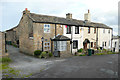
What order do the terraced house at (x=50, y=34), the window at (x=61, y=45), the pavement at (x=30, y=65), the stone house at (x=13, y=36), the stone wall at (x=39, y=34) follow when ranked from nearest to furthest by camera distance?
the pavement at (x=30, y=65) → the stone wall at (x=39, y=34) → the terraced house at (x=50, y=34) → the window at (x=61, y=45) → the stone house at (x=13, y=36)

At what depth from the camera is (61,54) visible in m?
15.7

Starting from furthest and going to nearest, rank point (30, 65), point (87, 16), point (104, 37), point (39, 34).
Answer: point (104, 37)
point (87, 16)
point (39, 34)
point (30, 65)

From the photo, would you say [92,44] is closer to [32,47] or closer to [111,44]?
[111,44]

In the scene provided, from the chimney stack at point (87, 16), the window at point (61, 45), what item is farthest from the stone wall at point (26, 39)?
the chimney stack at point (87, 16)

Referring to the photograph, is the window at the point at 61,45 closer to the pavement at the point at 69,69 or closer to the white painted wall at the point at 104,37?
the pavement at the point at 69,69

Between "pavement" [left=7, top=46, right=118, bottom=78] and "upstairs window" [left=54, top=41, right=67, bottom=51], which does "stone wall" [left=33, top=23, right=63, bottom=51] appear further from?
"pavement" [left=7, top=46, right=118, bottom=78]

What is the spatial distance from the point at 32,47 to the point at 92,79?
10.9 m

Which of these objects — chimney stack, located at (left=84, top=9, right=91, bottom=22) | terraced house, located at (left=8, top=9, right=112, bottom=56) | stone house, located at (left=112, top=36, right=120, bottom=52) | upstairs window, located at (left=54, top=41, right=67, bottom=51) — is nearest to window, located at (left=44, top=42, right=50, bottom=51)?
terraced house, located at (left=8, top=9, right=112, bottom=56)

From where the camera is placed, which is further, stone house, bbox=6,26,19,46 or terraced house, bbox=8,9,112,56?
stone house, bbox=6,26,19,46

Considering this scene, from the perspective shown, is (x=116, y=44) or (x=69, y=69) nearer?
(x=69, y=69)

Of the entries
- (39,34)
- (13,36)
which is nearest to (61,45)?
(39,34)

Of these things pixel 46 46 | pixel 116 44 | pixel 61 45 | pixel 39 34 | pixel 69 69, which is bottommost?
pixel 69 69

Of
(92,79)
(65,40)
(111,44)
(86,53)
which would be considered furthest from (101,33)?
(92,79)

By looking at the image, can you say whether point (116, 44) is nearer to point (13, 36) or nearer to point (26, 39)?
point (26, 39)
